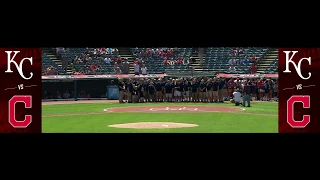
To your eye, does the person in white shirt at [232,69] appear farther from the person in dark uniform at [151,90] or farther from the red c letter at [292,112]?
the red c letter at [292,112]

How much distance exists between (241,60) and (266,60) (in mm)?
1949

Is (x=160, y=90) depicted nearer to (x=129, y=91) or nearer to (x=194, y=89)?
(x=129, y=91)

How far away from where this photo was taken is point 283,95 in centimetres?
1769

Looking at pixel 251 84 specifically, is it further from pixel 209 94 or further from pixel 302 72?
pixel 302 72

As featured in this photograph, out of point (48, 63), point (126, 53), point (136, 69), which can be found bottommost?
point (136, 69)

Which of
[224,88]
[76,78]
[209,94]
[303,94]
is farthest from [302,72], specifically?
[76,78]

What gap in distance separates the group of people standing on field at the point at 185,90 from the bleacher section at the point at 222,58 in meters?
5.28

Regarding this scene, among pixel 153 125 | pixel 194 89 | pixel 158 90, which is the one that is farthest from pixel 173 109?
pixel 153 125

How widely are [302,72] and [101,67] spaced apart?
2724cm

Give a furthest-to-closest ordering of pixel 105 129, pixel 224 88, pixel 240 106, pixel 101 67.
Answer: pixel 101 67 < pixel 224 88 < pixel 240 106 < pixel 105 129

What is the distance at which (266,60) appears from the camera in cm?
4253

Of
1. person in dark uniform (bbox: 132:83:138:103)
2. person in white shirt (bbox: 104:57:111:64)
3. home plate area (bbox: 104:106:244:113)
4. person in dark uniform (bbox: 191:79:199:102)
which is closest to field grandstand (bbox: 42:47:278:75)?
person in white shirt (bbox: 104:57:111:64)

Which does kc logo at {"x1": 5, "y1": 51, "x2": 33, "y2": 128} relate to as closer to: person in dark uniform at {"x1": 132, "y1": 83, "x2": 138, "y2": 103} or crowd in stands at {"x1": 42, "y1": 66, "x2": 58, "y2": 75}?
person in dark uniform at {"x1": 132, "y1": 83, "x2": 138, "y2": 103}

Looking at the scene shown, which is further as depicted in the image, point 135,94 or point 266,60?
point 266,60
